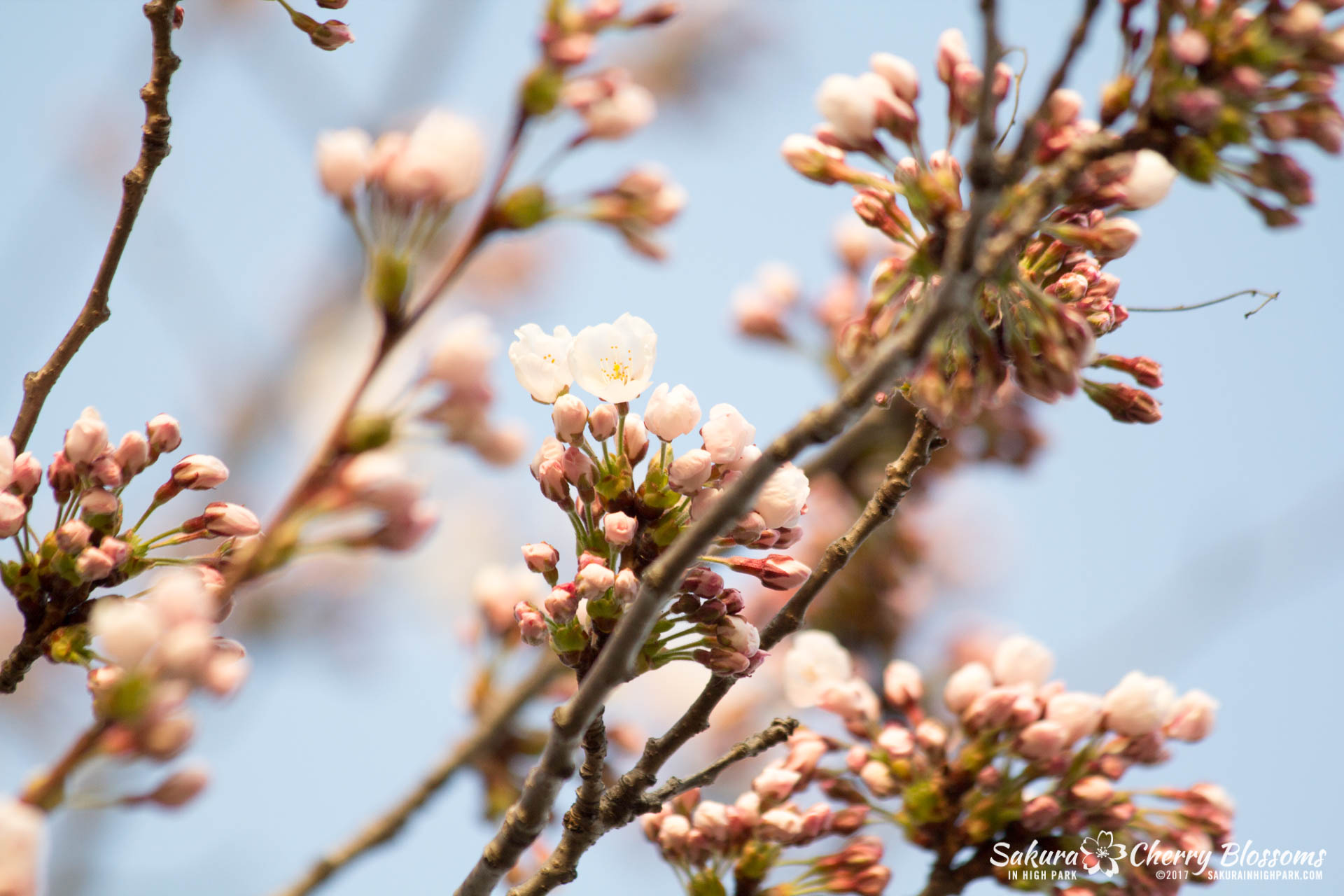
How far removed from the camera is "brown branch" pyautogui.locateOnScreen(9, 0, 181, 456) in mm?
1667

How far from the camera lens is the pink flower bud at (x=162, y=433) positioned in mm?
2002

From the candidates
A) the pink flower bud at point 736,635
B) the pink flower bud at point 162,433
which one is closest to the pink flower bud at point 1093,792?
the pink flower bud at point 736,635

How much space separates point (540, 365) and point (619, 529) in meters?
0.38

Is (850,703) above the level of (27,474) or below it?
above

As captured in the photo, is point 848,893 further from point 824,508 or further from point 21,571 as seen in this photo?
point 824,508

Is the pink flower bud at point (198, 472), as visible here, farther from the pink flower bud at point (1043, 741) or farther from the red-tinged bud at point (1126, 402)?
the pink flower bud at point (1043, 741)

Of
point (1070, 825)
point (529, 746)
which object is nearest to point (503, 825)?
point (529, 746)

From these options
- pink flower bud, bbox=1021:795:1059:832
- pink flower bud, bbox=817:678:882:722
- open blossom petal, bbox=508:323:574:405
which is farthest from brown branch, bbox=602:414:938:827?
pink flower bud, bbox=1021:795:1059:832

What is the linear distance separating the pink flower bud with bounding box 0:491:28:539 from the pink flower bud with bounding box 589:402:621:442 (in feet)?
3.27

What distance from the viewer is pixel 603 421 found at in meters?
1.98

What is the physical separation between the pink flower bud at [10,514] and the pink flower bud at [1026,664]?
2204mm

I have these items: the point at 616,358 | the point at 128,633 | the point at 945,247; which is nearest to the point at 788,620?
the point at 616,358

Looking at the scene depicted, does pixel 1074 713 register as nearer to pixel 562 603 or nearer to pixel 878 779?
pixel 878 779

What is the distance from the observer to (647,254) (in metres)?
1.54
